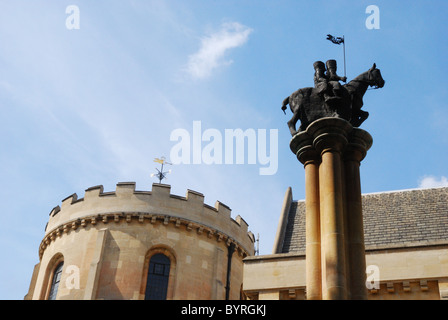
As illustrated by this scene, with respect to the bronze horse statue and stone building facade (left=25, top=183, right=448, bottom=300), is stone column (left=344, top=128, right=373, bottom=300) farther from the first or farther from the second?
stone building facade (left=25, top=183, right=448, bottom=300)

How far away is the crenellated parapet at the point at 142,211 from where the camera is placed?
2908 cm

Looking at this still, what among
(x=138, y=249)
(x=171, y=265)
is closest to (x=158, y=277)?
(x=171, y=265)

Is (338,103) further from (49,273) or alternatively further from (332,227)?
(49,273)

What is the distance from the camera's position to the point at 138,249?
28281 mm

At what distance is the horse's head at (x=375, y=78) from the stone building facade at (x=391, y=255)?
7140 mm

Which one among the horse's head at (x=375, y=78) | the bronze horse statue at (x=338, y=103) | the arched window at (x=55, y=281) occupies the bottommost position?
the bronze horse statue at (x=338, y=103)

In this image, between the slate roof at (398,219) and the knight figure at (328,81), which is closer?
the knight figure at (328,81)

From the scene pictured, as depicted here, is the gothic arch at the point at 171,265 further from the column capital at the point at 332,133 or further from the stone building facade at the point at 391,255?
the column capital at the point at 332,133

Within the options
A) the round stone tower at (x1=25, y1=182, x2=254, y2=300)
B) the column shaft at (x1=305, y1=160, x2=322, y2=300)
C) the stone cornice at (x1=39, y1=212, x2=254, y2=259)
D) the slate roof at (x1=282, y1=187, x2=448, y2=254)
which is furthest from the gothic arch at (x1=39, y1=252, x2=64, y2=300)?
the column shaft at (x1=305, y1=160, x2=322, y2=300)

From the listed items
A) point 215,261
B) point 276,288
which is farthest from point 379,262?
point 215,261

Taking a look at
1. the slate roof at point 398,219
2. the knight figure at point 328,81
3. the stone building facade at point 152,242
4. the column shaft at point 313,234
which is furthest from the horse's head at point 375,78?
the stone building facade at point 152,242

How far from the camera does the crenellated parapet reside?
95.4 feet

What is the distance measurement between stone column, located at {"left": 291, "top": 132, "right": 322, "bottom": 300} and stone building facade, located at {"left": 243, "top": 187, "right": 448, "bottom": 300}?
7222 mm
